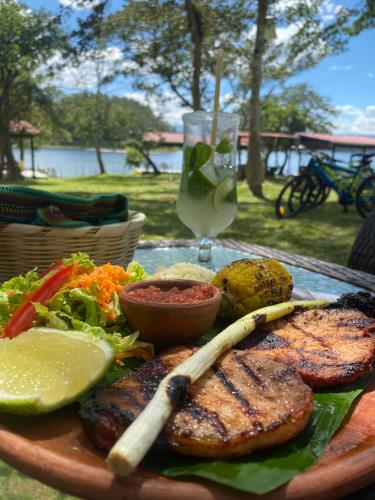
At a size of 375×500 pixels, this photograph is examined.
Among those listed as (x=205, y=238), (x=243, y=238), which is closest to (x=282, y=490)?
(x=205, y=238)

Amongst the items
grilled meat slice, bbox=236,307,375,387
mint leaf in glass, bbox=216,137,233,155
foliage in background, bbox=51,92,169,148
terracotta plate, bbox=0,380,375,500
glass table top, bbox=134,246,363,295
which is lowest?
glass table top, bbox=134,246,363,295

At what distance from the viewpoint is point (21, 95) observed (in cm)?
3145

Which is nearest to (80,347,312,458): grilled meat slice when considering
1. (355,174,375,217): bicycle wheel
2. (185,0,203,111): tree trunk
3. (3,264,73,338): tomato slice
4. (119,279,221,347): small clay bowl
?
(119,279,221,347): small clay bowl

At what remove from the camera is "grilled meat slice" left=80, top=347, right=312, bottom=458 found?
1.01 metres

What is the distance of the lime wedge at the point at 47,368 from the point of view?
44.3 inches

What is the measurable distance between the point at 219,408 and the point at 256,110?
16840 millimetres

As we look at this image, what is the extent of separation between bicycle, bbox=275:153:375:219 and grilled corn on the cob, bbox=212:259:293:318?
1160 cm

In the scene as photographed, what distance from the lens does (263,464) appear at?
1.00 metres

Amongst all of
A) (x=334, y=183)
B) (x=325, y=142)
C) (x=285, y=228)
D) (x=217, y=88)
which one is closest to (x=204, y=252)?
(x=217, y=88)

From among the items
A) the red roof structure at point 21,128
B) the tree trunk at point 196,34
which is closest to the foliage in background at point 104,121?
the red roof structure at point 21,128

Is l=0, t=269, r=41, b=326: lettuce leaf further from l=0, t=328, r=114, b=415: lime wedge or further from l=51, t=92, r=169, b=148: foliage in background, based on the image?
l=51, t=92, r=169, b=148: foliage in background

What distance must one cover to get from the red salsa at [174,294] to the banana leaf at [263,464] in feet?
1.99

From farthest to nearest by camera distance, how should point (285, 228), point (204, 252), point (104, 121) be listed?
point (104, 121) → point (285, 228) → point (204, 252)

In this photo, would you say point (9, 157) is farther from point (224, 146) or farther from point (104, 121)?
point (224, 146)
